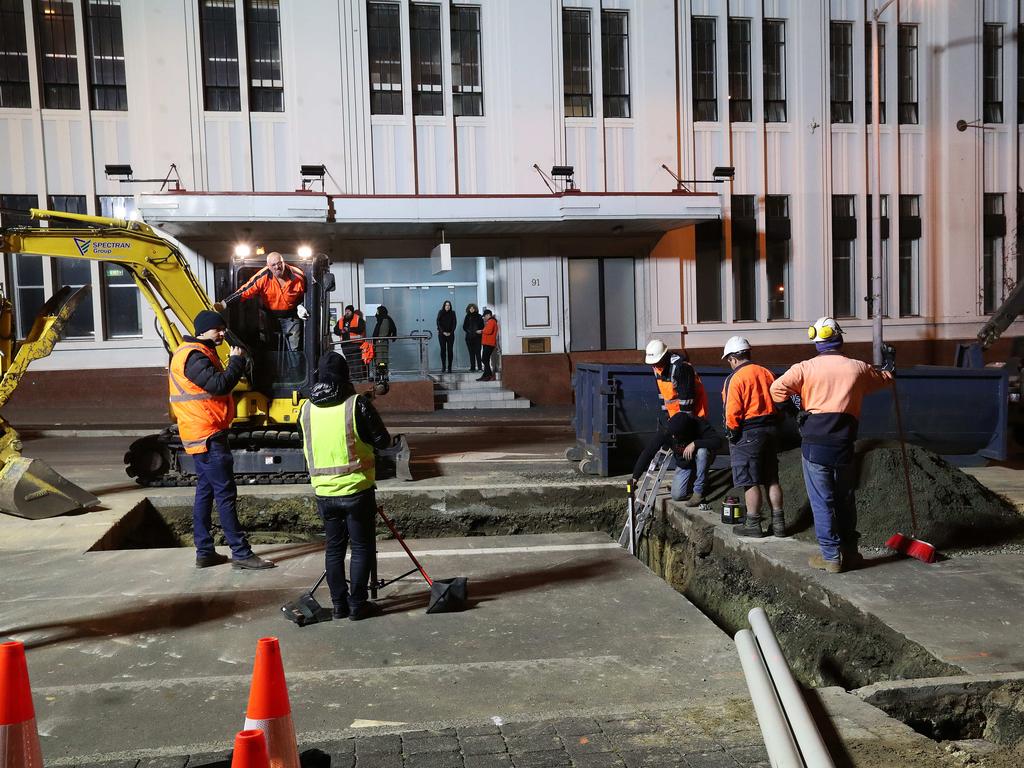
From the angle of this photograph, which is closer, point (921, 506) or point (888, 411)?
point (921, 506)

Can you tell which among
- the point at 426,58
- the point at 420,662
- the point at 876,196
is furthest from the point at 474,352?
the point at 420,662

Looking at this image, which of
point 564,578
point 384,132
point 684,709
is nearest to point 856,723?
point 684,709

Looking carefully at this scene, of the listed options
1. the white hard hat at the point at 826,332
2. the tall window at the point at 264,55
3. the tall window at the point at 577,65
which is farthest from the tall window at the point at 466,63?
the white hard hat at the point at 826,332

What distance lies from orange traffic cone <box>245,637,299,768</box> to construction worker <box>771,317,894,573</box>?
15.2ft

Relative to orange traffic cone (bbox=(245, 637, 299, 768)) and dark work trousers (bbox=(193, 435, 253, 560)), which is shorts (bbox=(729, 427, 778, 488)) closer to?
dark work trousers (bbox=(193, 435, 253, 560))

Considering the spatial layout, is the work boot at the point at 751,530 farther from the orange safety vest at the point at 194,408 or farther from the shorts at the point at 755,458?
the orange safety vest at the point at 194,408

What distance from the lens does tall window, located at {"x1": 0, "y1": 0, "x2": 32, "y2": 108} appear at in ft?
60.4

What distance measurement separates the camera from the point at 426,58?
1977 centimetres

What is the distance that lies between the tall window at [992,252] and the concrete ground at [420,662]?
60.3 feet

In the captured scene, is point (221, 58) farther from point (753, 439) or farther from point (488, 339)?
point (753, 439)

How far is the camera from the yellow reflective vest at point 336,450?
5824 millimetres

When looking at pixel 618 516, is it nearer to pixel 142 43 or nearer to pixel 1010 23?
pixel 142 43

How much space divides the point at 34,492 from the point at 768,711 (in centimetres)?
793

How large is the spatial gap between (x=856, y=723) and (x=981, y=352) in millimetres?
11589
